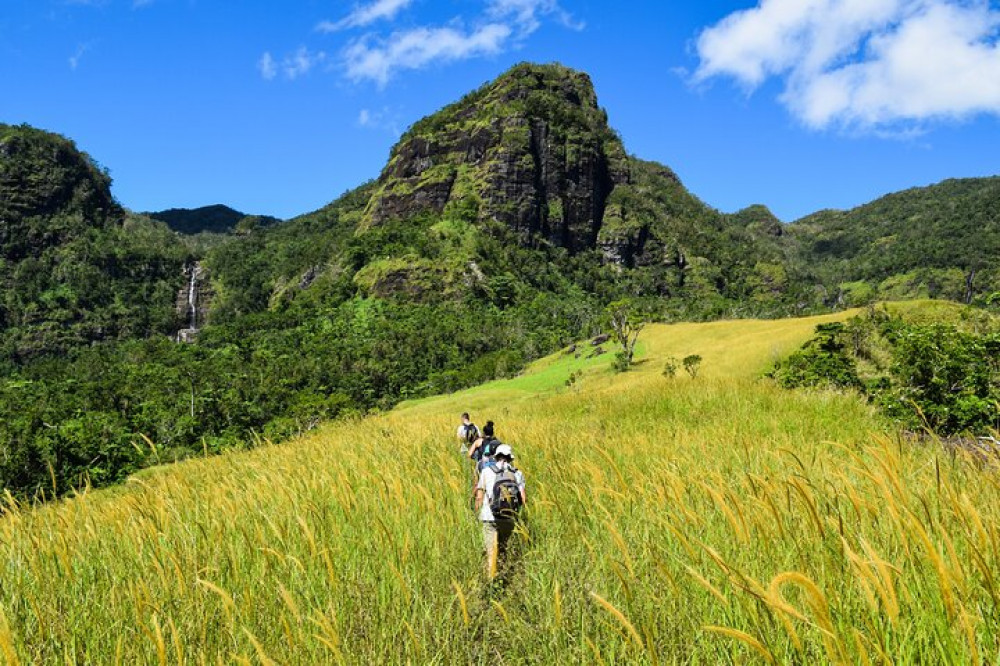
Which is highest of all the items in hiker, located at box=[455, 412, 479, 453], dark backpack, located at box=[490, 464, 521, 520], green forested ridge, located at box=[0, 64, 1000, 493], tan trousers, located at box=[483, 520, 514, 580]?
green forested ridge, located at box=[0, 64, 1000, 493]

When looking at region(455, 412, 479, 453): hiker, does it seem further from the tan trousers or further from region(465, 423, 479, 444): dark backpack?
the tan trousers

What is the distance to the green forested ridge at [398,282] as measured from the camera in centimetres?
8825

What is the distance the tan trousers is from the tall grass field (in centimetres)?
11

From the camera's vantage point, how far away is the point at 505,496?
3.91 meters

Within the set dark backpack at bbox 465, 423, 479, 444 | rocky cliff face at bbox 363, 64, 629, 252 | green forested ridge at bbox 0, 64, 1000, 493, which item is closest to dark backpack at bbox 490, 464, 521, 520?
dark backpack at bbox 465, 423, 479, 444

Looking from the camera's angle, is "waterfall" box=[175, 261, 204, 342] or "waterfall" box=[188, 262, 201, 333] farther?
"waterfall" box=[188, 262, 201, 333]

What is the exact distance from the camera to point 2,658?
6.46ft

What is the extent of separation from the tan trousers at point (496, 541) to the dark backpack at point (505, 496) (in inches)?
2.5

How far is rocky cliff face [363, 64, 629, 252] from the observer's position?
16538cm

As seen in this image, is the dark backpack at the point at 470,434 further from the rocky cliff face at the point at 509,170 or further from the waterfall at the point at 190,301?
the waterfall at the point at 190,301

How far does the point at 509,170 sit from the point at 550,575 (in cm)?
Answer: 17049

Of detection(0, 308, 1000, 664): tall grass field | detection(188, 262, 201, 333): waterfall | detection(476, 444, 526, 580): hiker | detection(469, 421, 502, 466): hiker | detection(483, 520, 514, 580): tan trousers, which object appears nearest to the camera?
detection(0, 308, 1000, 664): tall grass field

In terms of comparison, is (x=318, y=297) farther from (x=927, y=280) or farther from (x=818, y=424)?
(x=927, y=280)

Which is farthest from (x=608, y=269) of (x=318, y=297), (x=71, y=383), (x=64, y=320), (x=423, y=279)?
(x=64, y=320)
